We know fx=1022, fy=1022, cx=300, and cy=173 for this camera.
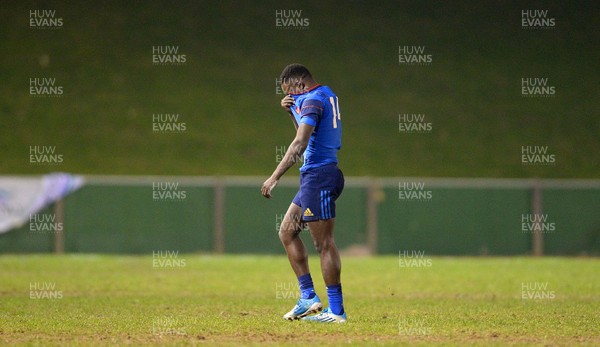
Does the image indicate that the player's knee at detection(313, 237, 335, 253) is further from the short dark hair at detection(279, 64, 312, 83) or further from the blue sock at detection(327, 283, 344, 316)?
the short dark hair at detection(279, 64, 312, 83)

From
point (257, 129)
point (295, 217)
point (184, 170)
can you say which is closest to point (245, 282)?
point (295, 217)

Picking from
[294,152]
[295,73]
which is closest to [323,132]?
[294,152]

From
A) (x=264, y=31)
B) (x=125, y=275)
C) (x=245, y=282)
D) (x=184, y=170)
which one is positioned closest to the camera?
(x=245, y=282)

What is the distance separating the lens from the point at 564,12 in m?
36.2

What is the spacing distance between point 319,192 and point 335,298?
1.11 m

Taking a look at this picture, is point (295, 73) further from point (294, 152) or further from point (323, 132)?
point (294, 152)

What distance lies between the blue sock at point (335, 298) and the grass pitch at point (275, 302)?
195 millimetres

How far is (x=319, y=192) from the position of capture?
10320 mm

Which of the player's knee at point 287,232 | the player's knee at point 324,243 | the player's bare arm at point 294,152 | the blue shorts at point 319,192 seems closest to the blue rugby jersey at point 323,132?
the blue shorts at point 319,192

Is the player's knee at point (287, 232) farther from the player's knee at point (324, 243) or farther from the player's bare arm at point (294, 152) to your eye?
the player's bare arm at point (294, 152)

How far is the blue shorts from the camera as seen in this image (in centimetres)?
1029

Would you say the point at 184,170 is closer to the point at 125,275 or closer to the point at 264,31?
the point at 264,31

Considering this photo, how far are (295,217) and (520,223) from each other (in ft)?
50.6

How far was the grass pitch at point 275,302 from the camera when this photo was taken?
9.54m
